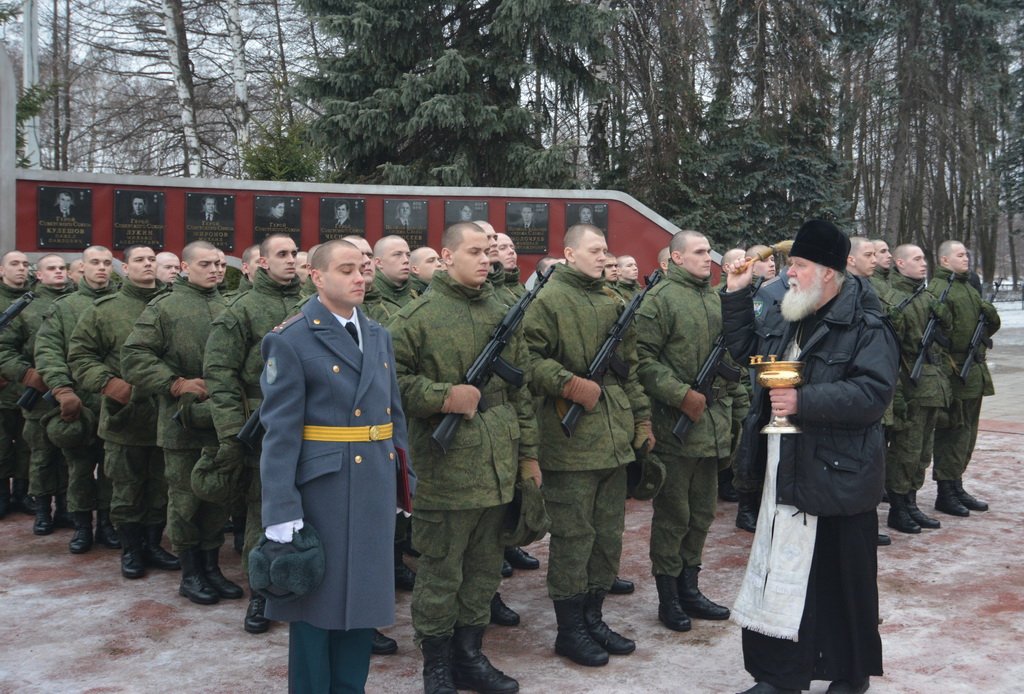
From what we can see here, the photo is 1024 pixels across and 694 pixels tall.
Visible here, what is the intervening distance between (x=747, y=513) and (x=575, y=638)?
320cm

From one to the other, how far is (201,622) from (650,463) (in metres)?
2.67

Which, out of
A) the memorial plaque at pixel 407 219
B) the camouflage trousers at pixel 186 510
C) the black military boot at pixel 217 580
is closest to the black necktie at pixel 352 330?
the camouflage trousers at pixel 186 510

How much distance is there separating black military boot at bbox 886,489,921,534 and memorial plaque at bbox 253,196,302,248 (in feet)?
29.0

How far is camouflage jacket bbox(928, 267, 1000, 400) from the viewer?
26.0 feet

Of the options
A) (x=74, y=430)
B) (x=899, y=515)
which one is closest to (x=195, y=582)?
(x=74, y=430)

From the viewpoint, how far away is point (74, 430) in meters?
6.95

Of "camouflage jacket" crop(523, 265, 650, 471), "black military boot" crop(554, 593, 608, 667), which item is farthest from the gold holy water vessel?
"black military boot" crop(554, 593, 608, 667)

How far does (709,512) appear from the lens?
18.1 feet

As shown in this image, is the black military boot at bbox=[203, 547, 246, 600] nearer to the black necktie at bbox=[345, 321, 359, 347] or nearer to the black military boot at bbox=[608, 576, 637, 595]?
the black military boot at bbox=[608, 576, 637, 595]

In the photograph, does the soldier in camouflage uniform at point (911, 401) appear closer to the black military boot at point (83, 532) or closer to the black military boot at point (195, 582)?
the black military boot at point (195, 582)

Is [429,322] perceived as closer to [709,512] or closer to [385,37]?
[709,512]

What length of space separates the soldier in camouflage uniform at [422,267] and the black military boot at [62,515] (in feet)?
11.0

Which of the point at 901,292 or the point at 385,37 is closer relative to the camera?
the point at 901,292

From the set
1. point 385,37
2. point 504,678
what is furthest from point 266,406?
point 385,37
